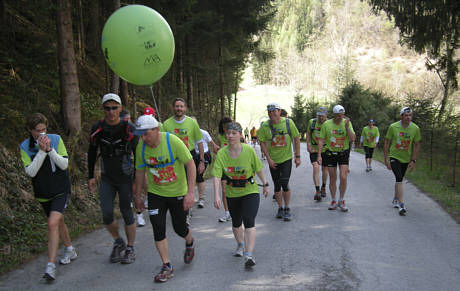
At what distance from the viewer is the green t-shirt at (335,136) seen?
753cm

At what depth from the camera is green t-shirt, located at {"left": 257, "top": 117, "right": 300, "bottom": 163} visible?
22.7ft

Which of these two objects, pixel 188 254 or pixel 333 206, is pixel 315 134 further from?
pixel 188 254

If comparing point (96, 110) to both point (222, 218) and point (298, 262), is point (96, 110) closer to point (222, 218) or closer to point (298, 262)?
point (222, 218)

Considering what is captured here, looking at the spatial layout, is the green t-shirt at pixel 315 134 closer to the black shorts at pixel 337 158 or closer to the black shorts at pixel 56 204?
the black shorts at pixel 337 158

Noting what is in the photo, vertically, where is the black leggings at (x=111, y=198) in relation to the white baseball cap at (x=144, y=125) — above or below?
below

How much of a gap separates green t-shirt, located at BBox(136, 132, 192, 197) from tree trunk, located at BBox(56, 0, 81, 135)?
179 inches

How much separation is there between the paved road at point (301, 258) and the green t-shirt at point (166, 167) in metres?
1.08

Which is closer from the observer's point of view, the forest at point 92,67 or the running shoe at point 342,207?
the forest at point 92,67

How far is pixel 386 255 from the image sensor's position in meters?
5.00

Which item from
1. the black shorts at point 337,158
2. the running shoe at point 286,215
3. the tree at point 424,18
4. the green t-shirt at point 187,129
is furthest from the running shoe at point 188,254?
the tree at point 424,18

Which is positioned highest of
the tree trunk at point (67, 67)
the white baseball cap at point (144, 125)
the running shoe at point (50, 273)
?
the tree trunk at point (67, 67)

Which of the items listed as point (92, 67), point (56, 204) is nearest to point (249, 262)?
point (56, 204)

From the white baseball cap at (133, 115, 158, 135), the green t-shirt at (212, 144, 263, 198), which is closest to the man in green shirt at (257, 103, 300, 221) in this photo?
the green t-shirt at (212, 144, 263, 198)

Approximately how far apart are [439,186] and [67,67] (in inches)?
412
